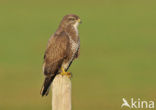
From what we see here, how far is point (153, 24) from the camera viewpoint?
106 ft

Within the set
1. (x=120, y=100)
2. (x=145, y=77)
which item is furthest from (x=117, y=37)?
(x=120, y=100)

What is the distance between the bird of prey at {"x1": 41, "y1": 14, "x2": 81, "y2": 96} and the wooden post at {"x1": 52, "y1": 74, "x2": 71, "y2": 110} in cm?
95

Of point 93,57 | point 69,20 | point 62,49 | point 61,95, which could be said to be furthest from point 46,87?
point 93,57

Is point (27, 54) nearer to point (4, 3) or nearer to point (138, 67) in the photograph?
point (138, 67)

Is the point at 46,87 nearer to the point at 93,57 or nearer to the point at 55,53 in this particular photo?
the point at 55,53

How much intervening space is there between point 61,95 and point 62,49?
193 cm

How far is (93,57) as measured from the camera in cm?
1972

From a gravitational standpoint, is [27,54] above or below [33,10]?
below

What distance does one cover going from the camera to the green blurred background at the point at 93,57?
13.5m

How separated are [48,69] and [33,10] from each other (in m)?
36.5

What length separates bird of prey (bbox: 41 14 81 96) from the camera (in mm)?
7319

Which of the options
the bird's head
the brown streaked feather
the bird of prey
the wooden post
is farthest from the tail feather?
the bird's head

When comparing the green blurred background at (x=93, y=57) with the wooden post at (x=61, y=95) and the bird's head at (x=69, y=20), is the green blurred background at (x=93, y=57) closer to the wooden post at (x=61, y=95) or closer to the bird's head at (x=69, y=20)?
the bird's head at (x=69, y=20)

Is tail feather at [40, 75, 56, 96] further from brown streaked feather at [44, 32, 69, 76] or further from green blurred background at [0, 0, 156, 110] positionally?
green blurred background at [0, 0, 156, 110]
